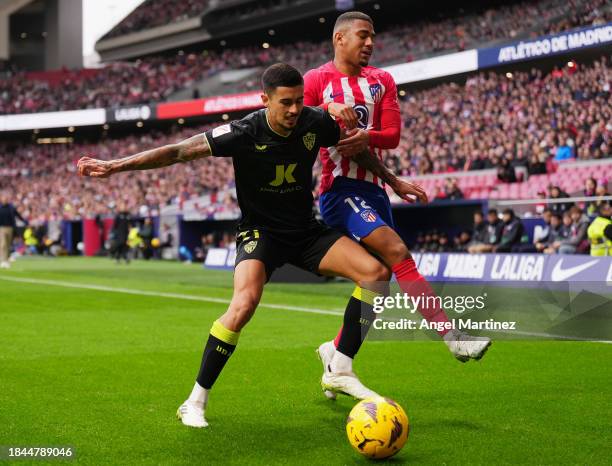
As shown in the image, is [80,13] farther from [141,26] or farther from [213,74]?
[213,74]

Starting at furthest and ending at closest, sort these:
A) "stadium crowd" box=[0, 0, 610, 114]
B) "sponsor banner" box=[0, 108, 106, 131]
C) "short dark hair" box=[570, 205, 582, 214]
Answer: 1. "sponsor banner" box=[0, 108, 106, 131]
2. "stadium crowd" box=[0, 0, 610, 114]
3. "short dark hair" box=[570, 205, 582, 214]

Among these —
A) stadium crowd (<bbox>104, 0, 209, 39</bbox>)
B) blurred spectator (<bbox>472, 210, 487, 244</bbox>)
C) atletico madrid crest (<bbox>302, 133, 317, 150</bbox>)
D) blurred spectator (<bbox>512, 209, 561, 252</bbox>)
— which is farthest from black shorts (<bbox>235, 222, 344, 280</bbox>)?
stadium crowd (<bbox>104, 0, 209, 39</bbox>)

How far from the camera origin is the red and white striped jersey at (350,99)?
20.4 feet

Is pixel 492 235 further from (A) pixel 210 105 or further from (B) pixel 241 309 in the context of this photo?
(A) pixel 210 105

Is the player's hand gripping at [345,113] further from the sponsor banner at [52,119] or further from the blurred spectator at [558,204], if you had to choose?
the sponsor banner at [52,119]

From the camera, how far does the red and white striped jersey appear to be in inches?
245

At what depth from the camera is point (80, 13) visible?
6844 centimetres

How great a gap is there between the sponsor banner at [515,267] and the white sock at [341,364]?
834 centimetres

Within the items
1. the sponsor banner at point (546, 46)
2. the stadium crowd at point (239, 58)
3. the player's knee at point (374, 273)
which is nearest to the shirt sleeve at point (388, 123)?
the player's knee at point (374, 273)

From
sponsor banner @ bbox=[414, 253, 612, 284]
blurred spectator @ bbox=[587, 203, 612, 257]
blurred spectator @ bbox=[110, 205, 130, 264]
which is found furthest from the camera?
blurred spectator @ bbox=[110, 205, 130, 264]

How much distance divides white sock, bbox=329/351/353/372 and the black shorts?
0.69 metres

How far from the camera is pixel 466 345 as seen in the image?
5473 millimetres

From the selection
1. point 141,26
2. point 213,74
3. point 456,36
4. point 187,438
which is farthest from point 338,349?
point 141,26

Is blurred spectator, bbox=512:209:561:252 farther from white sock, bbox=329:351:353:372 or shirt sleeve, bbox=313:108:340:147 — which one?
shirt sleeve, bbox=313:108:340:147
